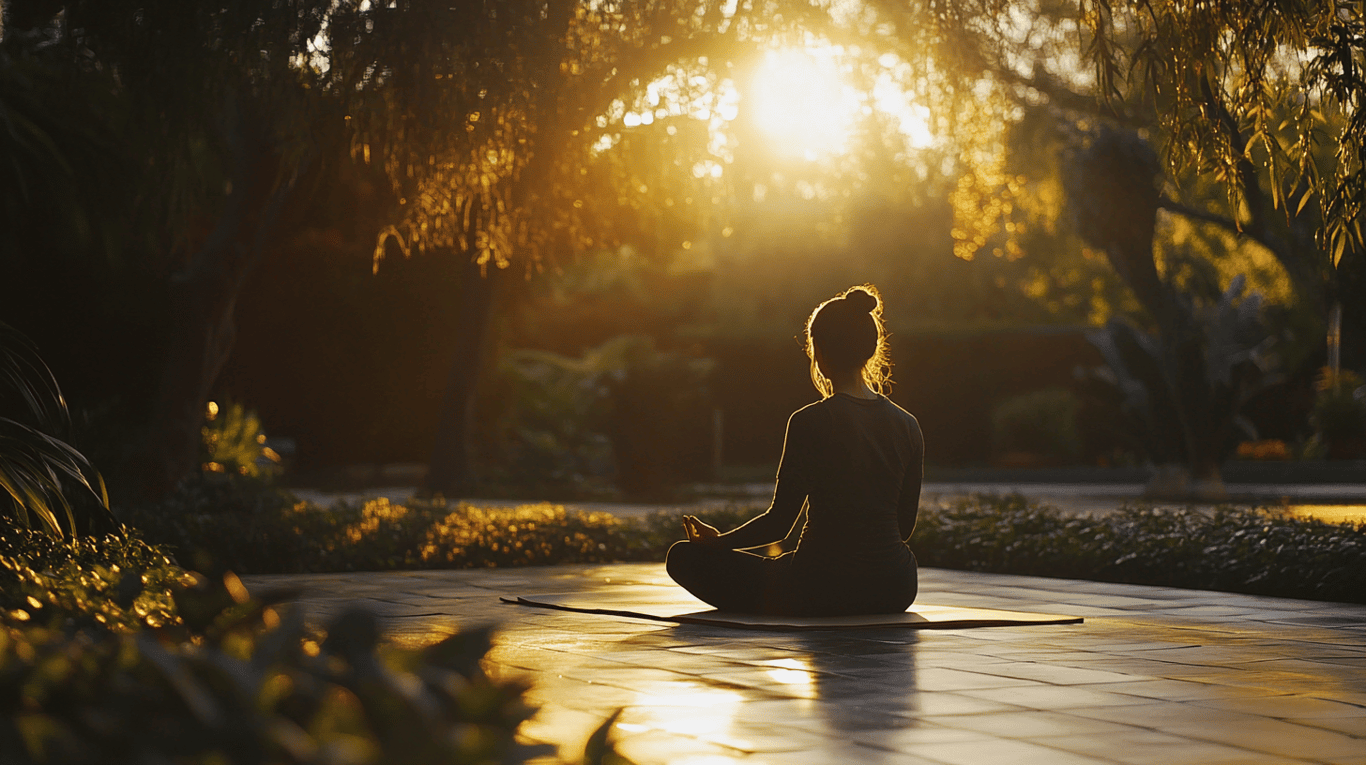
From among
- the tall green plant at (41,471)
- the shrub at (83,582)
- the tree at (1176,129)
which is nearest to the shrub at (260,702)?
the shrub at (83,582)

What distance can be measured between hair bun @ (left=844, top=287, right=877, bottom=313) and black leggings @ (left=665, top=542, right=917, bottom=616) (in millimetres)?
1245

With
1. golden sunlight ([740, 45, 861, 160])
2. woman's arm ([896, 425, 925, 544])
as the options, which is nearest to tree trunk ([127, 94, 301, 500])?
golden sunlight ([740, 45, 861, 160])

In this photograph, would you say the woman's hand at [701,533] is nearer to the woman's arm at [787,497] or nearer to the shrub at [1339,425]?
the woman's arm at [787,497]

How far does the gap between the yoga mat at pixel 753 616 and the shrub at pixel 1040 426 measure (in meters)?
21.3

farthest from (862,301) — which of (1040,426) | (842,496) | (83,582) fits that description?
(1040,426)

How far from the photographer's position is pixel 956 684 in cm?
565

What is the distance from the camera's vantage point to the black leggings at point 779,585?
7.47 meters

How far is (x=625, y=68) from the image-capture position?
37.7 feet

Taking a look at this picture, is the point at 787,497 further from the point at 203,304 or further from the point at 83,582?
the point at 203,304

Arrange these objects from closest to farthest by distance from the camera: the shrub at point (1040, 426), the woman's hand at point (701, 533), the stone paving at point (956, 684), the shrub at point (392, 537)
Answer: the stone paving at point (956, 684), the woman's hand at point (701, 533), the shrub at point (392, 537), the shrub at point (1040, 426)

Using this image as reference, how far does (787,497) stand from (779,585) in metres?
0.59

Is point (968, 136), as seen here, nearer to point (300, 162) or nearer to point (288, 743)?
point (300, 162)

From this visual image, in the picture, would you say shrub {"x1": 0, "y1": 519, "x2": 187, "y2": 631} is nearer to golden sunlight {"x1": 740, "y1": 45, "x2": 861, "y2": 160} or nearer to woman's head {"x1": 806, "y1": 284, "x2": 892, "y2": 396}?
woman's head {"x1": 806, "y1": 284, "x2": 892, "y2": 396}

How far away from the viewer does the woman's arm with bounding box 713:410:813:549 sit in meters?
7.16
